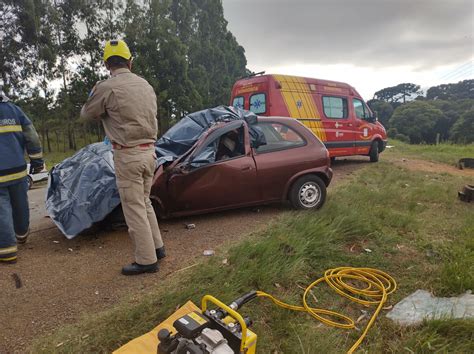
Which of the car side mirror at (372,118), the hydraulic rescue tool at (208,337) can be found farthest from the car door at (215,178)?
the car side mirror at (372,118)

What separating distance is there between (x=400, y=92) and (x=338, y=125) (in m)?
81.0

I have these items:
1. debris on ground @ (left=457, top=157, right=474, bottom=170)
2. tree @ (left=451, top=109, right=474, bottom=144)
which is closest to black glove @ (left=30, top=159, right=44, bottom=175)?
debris on ground @ (left=457, top=157, right=474, bottom=170)

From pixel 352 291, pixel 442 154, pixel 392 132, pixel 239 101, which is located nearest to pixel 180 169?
pixel 352 291

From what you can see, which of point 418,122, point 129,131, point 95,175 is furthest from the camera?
point 418,122

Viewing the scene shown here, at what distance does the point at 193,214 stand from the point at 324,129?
5.71 m

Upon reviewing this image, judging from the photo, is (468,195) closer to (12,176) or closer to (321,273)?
(321,273)

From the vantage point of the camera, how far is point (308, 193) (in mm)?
4926

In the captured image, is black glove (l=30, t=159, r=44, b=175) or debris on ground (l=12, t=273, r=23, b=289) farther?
black glove (l=30, t=159, r=44, b=175)

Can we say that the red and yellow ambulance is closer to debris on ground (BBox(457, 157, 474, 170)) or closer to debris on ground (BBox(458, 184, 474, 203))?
debris on ground (BBox(457, 157, 474, 170))

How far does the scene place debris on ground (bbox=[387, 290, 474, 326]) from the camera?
8.42 feet

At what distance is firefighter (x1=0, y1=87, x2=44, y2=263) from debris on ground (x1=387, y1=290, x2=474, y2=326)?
3.44m

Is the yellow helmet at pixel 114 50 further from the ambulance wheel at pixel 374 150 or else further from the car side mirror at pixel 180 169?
the ambulance wheel at pixel 374 150

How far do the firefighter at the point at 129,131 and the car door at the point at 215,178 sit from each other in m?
1.23

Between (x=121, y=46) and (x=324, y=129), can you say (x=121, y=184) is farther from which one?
(x=324, y=129)
